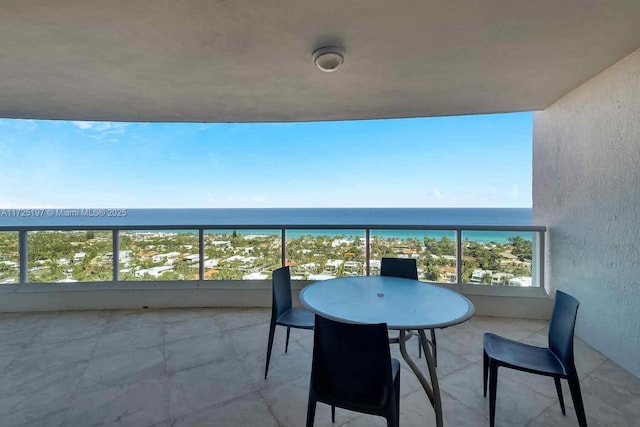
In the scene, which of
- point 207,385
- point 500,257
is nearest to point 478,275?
point 500,257

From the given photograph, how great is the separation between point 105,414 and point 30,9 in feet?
8.44

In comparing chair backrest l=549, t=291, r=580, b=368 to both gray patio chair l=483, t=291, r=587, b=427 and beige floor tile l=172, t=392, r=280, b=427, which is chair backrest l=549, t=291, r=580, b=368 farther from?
beige floor tile l=172, t=392, r=280, b=427

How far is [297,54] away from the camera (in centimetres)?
216

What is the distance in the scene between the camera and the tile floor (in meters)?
1.67

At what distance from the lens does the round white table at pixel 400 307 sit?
1.44m

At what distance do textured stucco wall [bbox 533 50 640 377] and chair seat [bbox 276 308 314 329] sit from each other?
106 inches

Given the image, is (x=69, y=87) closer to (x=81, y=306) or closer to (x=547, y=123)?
(x=81, y=306)

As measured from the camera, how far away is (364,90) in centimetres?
280

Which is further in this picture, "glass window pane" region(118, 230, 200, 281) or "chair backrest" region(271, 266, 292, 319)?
"glass window pane" region(118, 230, 200, 281)

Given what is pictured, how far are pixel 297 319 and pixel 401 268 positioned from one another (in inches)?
42.7

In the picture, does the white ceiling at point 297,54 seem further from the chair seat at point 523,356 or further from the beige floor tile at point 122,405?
the beige floor tile at point 122,405

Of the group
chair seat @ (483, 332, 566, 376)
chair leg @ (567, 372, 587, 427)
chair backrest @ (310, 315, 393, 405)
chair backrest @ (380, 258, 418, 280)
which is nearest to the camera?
chair backrest @ (310, 315, 393, 405)

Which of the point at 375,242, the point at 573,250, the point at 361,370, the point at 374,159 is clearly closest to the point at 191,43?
the point at 361,370

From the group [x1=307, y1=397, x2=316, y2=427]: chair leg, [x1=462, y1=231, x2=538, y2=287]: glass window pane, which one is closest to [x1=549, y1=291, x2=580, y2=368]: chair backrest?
[x1=307, y1=397, x2=316, y2=427]: chair leg
